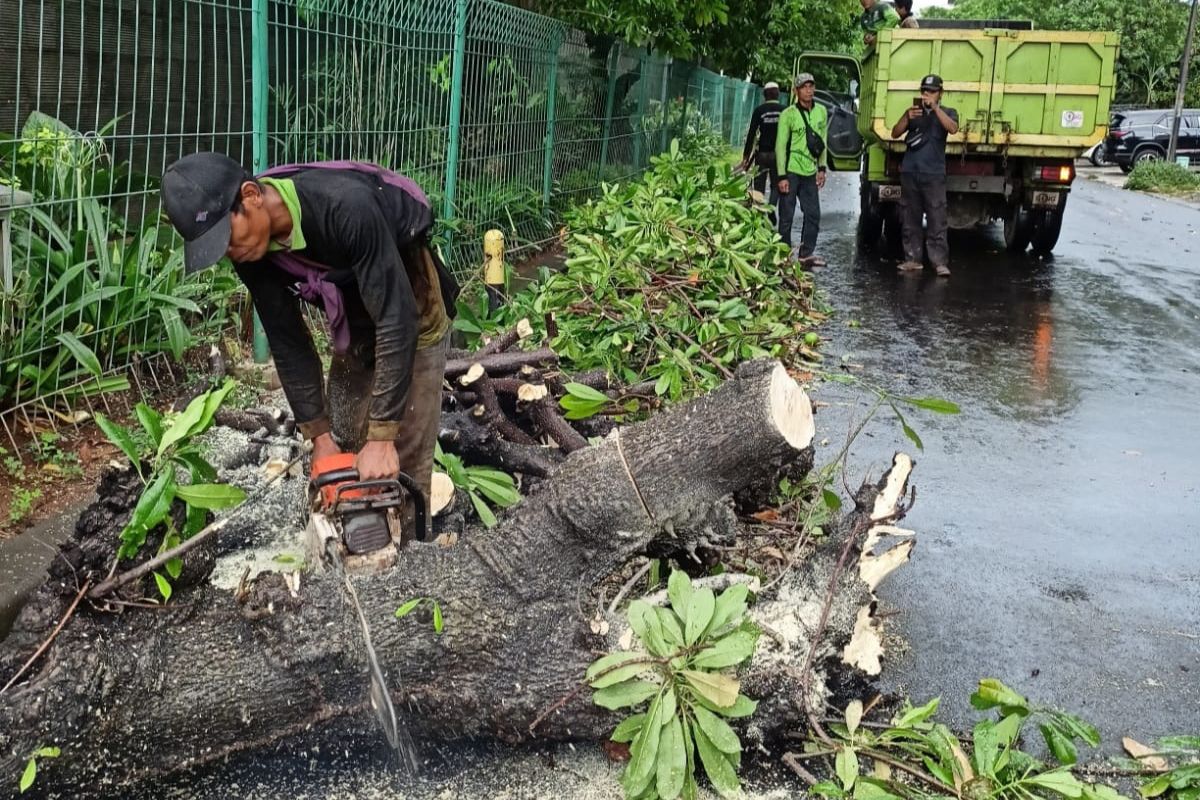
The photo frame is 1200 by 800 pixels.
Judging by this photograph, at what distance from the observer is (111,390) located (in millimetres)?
4625

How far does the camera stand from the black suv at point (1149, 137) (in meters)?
28.7

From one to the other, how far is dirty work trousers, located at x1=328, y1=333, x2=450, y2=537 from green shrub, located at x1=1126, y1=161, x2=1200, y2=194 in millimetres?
23406

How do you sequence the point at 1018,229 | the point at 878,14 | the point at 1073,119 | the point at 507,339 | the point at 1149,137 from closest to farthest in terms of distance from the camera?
the point at 507,339, the point at 1073,119, the point at 1018,229, the point at 878,14, the point at 1149,137

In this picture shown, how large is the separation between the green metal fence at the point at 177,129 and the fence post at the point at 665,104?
20.1 feet

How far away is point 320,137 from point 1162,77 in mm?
50604

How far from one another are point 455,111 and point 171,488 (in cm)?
486

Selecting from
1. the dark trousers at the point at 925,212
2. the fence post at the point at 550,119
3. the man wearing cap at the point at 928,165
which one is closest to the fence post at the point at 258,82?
the fence post at the point at 550,119

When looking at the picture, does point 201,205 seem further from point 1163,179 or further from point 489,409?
point 1163,179

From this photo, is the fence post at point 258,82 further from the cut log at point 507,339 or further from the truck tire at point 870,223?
the truck tire at point 870,223

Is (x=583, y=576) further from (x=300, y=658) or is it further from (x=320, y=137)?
(x=320, y=137)

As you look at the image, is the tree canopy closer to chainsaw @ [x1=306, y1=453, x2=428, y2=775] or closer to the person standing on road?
the person standing on road

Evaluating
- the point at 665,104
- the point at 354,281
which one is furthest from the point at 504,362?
the point at 665,104

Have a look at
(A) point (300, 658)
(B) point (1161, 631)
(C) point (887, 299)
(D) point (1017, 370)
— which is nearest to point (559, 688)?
(A) point (300, 658)

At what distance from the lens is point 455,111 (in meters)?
7.08
